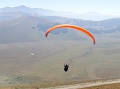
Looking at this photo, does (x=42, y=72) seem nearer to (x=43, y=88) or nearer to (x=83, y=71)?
(x=83, y=71)

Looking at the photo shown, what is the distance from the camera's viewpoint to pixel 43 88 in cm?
5994

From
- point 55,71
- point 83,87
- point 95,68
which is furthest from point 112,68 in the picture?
point 83,87

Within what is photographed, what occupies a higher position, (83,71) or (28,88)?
(28,88)

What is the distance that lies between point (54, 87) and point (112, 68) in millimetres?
137139

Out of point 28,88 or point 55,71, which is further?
point 55,71

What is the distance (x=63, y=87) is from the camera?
197 feet

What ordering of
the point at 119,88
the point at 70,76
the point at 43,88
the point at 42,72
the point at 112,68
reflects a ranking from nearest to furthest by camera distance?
the point at 119,88, the point at 43,88, the point at 70,76, the point at 42,72, the point at 112,68

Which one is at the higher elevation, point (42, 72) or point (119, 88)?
point (119, 88)

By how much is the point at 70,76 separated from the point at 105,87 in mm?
97954

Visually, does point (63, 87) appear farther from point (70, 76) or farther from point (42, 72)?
point (42, 72)

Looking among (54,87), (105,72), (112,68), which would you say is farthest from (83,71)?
(54,87)

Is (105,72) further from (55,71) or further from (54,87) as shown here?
(54,87)

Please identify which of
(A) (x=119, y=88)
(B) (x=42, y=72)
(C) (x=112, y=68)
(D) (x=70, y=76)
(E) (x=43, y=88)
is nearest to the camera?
(A) (x=119, y=88)

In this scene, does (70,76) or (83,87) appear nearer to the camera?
(83,87)
